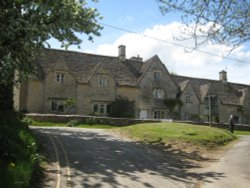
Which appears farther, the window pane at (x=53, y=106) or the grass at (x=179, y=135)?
the window pane at (x=53, y=106)

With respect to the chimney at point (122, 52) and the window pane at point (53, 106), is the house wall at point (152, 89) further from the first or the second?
the window pane at point (53, 106)

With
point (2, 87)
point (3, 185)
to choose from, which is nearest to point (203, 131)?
point (2, 87)

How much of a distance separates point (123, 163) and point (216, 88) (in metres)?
51.4

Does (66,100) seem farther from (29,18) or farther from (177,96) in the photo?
(29,18)

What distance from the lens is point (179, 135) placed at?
2423 centimetres

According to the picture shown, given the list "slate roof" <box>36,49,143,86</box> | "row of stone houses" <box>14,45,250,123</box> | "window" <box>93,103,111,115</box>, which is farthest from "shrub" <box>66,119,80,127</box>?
"window" <box>93,103,111,115</box>

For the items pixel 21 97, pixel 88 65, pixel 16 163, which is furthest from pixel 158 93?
pixel 16 163

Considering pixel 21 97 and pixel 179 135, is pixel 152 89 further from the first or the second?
pixel 179 135

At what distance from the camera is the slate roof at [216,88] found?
61803 mm

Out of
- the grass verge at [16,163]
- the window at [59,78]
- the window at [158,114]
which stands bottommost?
the grass verge at [16,163]

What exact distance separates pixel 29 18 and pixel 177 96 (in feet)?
133

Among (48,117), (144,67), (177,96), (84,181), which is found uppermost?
(144,67)

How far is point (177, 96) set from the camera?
57.1 metres

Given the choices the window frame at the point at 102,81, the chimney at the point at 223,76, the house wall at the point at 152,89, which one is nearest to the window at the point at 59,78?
the window frame at the point at 102,81
